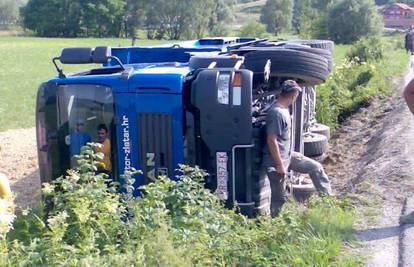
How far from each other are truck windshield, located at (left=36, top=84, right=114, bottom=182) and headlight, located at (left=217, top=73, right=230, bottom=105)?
126 cm

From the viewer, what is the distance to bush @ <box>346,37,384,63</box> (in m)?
25.9

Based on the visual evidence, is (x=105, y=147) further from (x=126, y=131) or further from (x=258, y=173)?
(x=258, y=173)

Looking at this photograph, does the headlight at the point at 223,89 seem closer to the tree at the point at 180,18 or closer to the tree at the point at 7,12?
the tree at the point at 180,18

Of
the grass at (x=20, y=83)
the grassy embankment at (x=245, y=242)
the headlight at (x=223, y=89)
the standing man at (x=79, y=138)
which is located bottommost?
the grass at (x=20, y=83)

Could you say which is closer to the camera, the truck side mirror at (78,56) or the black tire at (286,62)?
the black tire at (286,62)

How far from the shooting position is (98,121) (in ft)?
23.4

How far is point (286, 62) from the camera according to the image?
7590 millimetres

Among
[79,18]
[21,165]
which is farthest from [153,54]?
[79,18]

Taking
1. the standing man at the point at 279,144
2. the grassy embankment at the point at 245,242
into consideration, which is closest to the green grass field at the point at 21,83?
the standing man at the point at 279,144

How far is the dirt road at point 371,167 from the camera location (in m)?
5.70

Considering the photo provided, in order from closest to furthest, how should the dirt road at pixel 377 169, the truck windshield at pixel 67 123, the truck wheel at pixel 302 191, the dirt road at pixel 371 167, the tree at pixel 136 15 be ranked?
the dirt road at pixel 377 169 → the dirt road at pixel 371 167 → the truck windshield at pixel 67 123 → the truck wheel at pixel 302 191 → the tree at pixel 136 15

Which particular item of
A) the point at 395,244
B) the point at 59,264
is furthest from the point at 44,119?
the point at 395,244

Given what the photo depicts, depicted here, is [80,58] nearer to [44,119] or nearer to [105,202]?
[44,119]

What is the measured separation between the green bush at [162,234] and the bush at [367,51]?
20.9 meters
